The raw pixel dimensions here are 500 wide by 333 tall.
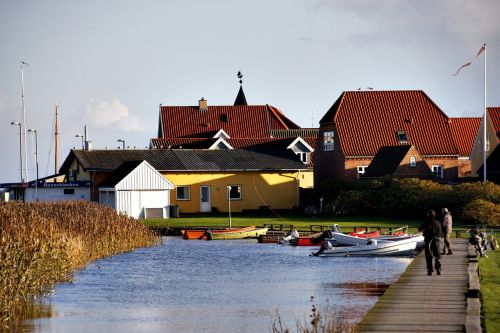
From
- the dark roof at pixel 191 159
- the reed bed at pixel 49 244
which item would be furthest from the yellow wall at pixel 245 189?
the reed bed at pixel 49 244

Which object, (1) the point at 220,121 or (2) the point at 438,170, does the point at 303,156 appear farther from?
(1) the point at 220,121

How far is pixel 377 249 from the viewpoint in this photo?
51.6m

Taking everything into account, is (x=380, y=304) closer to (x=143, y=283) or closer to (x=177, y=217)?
(x=143, y=283)

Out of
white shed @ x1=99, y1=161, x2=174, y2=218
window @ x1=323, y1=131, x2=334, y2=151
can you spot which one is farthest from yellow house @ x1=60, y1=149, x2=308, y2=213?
window @ x1=323, y1=131, x2=334, y2=151

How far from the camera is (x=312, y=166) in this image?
318 ft

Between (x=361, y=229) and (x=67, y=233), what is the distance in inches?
836

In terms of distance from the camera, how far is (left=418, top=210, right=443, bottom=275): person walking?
36375 mm

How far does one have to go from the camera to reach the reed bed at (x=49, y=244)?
3353cm

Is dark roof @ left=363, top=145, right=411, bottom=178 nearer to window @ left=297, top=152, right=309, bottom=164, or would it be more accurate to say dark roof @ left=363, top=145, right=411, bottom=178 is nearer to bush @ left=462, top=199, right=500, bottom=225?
window @ left=297, top=152, right=309, bottom=164

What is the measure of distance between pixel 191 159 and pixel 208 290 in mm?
47542

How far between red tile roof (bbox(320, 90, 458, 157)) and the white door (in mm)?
12991

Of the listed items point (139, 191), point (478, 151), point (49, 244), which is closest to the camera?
point (49, 244)

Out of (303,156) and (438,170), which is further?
(303,156)

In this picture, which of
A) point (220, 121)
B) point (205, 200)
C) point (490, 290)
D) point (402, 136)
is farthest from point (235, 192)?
point (490, 290)
